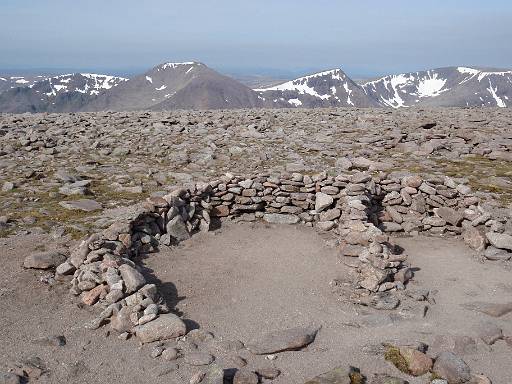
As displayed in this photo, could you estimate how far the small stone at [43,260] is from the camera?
13625 millimetres

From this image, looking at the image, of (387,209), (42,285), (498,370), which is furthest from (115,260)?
(387,209)

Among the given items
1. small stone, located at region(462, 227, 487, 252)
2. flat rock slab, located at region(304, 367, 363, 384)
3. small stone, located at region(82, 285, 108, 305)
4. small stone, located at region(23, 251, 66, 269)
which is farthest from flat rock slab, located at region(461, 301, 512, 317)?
small stone, located at region(23, 251, 66, 269)

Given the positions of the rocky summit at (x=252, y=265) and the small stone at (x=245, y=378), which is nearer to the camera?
the small stone at (x=245, y=378)

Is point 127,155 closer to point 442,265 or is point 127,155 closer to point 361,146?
point 361,146

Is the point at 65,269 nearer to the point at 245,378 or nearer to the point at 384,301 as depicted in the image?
the point at 245,378

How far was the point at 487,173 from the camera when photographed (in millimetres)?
24750

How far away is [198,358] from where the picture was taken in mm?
10266

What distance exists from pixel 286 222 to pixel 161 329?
32.5ft

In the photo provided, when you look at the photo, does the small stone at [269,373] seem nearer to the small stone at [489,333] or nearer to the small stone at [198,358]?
the small stone at [198,358]

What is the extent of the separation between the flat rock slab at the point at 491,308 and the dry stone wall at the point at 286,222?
84.5 inches

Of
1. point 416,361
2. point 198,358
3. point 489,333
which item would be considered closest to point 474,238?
point 489,333

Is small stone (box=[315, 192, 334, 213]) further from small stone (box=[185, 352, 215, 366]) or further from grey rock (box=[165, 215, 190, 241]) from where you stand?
small stone (box=[185, 352, 215, 366])

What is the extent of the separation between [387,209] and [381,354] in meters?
10.9

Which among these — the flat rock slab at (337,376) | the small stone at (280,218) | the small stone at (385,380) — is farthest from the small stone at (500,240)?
the flat rock slab at (337,376)
